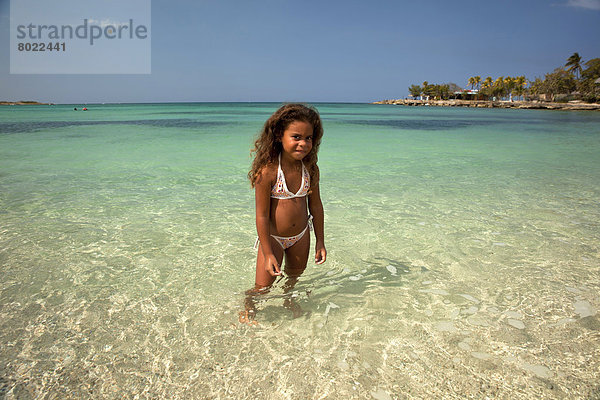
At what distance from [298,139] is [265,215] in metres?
0.55

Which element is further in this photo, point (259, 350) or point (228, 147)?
point (228, 147)

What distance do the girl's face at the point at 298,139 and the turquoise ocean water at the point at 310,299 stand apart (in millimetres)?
1188

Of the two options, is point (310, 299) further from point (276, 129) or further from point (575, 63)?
point (575, 63)

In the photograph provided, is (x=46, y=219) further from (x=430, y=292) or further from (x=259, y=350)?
(x=430, y=292)

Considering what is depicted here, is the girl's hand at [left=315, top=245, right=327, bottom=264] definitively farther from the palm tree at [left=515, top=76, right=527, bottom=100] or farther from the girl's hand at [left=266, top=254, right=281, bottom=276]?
the palm tree at [left=515, top=76, right=527, bottom=100]

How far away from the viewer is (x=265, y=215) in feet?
8.12

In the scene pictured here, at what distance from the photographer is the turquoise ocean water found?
2.08 meters

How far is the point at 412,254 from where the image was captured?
12.5 ft

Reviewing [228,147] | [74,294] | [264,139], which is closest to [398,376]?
[264,139]

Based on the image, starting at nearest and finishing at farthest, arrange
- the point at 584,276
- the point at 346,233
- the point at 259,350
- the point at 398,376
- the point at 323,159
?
the point at 398,376 → the point at 259,350 → the point at 584,276 → the point at 346,233 → the point at 323,159

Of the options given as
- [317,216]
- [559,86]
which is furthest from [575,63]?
[317,216]

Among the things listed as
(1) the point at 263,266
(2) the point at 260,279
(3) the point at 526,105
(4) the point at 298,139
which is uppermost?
(3) the point at 526,105

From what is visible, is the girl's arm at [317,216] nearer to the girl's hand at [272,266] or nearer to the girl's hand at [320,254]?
the girl's hand at [320,254]

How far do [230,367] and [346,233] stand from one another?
2.52 meters
